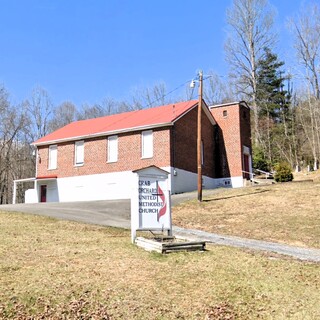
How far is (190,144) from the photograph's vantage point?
30.0 metres

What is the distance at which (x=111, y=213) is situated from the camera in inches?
770

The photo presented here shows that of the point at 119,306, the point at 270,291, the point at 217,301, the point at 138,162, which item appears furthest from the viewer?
the point at 138,162

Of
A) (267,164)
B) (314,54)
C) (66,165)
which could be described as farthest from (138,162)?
(314,54)

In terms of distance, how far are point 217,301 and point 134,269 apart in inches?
80.0

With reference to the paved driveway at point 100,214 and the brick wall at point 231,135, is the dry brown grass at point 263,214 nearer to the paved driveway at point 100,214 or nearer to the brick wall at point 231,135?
the paved driveway at point 100,214

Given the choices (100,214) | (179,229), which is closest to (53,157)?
(100,214)

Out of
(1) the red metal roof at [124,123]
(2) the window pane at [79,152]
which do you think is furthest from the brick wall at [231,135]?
(2) the window pane at [79,152]

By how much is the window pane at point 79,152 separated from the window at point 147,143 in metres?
5.68

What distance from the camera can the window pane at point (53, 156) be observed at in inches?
1303

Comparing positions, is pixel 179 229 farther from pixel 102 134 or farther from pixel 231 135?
pixel 231 135

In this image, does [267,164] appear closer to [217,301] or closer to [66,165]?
[66,165]


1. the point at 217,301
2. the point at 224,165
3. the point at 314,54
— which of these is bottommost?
the point at 217,301

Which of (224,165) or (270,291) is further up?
(224,165)

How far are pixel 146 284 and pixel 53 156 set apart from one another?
27.9m
